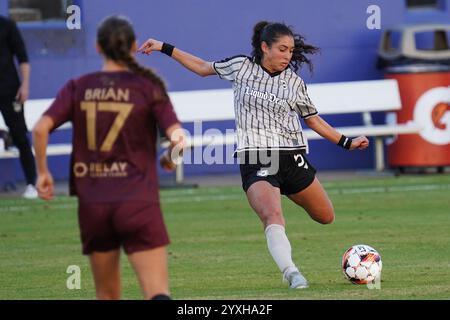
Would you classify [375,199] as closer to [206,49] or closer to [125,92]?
[206,49]

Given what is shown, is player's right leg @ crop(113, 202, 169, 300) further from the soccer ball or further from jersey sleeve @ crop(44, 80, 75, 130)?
the soccer ball

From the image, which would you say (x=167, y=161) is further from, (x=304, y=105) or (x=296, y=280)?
(x=304, y=105)

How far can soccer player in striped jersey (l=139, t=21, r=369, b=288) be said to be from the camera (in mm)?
9594

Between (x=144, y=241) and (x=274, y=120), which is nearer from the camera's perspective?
(x=144, y=241)

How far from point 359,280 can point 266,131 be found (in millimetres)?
1347

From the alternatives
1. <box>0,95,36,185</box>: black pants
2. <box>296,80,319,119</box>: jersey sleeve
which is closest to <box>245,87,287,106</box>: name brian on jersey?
<box>296,80,319,119</box>: jersey sleeve

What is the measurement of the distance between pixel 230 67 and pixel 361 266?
1858 mm

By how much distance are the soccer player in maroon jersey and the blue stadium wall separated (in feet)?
38.5

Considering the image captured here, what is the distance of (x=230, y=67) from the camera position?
9.88m

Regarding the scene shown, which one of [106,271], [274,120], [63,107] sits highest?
[63,107]

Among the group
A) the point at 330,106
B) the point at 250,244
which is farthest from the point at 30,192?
the point at 330,106

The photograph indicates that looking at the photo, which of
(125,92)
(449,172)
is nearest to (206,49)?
(449,172)

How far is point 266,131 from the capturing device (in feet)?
31.9

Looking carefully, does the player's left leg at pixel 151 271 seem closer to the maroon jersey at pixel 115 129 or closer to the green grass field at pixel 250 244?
the maroon jersey at pixel 115 129
